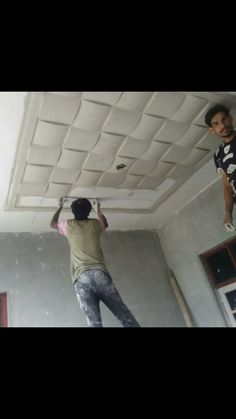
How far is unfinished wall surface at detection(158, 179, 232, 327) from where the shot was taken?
3912 millimetres

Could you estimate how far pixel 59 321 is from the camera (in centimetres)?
374

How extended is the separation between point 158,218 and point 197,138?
163cm

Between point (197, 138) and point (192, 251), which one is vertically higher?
point (197, 138)

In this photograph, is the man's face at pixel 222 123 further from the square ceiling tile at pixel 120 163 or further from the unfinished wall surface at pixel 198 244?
the unfinished wall surface at pixel 198 244

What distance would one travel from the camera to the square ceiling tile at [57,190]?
11.0 ft

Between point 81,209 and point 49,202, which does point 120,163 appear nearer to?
point 81,209

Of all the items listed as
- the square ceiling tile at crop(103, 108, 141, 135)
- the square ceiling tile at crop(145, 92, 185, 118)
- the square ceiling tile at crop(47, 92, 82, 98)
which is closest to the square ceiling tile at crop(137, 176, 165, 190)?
the square ceiling tile at crop(103, 108, 141, 135)

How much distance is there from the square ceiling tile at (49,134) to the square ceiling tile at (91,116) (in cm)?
12

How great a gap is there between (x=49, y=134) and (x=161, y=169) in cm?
126

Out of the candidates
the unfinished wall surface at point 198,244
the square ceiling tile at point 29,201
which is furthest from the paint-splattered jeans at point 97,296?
the unfinished wall surface at point 198,244

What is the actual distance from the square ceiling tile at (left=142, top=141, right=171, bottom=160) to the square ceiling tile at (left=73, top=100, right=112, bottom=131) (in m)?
0.58
